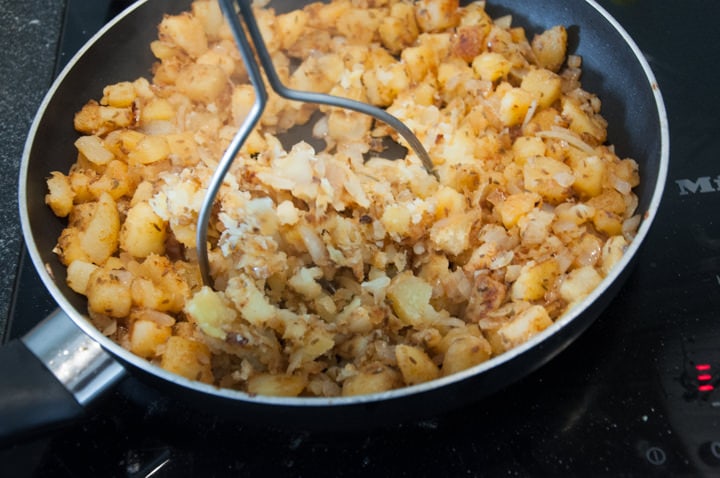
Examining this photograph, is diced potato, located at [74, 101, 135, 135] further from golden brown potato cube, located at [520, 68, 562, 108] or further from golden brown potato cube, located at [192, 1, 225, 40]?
golden brown potato cube, located at [520, 68, 562, 108]

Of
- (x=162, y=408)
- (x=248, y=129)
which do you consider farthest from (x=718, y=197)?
(x=162, y=408)

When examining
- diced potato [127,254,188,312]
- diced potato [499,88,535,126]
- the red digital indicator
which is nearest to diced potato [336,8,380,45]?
diced potato [499,88,535,126]

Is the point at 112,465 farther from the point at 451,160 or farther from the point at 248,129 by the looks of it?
the point at 451,160

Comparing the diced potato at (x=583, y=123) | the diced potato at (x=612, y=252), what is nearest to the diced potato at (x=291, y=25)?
the diced potato at (x=583, y=123)

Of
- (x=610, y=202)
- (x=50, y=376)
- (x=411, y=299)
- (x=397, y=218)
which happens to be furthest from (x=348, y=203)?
(x=50, y=376)

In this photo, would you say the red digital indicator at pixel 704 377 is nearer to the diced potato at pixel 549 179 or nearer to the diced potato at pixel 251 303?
the diced potato at pixel 549 179
